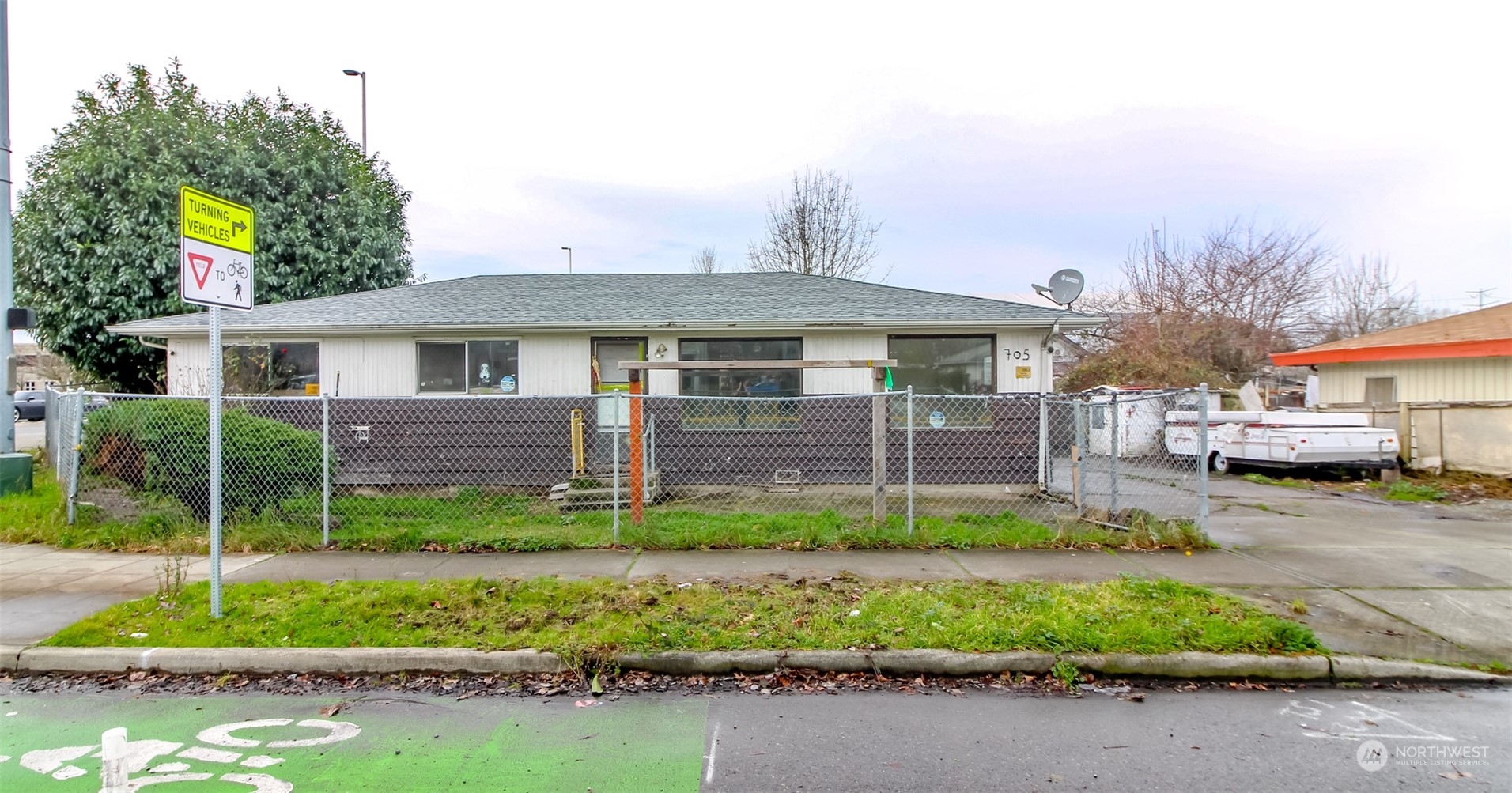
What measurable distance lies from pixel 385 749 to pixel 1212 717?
13.8ft

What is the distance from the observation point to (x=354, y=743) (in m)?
3.79

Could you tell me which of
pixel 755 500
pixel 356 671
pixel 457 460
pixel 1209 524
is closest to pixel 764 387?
pixel 755 500

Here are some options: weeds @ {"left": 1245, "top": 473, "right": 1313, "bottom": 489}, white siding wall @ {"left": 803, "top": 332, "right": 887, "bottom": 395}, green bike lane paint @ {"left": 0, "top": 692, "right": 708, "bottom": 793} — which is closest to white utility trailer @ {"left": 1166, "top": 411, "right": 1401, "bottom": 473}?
weeds @ {"left": 1245, "top": 473, "right": 1313, "bottom": 489}

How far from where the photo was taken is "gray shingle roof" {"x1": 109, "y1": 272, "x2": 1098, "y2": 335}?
11.1 meters

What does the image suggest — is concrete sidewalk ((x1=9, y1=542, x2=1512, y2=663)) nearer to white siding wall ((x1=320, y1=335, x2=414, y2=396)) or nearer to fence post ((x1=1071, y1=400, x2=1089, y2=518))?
fence post ((x1=1071, y1=400, x2=1089, y2=518))

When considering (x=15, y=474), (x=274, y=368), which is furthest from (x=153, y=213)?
(x=15, y=474)

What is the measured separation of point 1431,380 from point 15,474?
2392 cm

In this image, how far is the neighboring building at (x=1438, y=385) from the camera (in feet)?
45.0

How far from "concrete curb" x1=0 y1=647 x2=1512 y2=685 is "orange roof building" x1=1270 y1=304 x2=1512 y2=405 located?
1407cm

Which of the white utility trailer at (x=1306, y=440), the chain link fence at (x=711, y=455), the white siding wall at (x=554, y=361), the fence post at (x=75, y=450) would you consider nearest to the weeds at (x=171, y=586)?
the fence post at (x=75, y=450)

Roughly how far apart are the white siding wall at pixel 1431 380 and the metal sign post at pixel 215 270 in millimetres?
19303

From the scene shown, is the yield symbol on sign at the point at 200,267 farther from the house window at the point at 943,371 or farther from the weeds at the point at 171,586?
the house window at the point at 943,371

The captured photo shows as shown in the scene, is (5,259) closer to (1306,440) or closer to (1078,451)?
(1078,451)

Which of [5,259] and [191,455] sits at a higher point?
[5,259]
